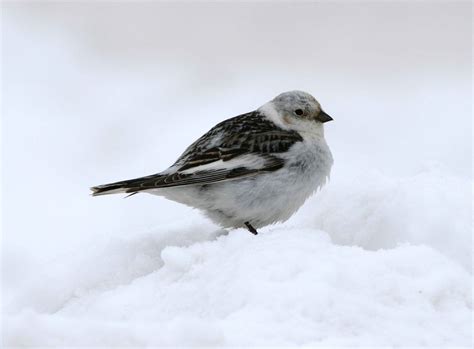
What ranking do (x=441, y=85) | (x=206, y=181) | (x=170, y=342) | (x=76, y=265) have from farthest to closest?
(x=441, y=85) < (x=206, y=181) < (x=76, y=265) < (x=170, y=342)

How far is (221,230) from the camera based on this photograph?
16.9ft

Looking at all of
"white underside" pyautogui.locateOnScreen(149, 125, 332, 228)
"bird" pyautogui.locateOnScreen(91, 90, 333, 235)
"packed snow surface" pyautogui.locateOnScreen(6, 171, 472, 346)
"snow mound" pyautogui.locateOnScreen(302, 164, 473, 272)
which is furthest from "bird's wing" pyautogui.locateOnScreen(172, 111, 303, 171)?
"packed snow surface" pyautogui.locateOnScreen(6, 171, 472, 346)

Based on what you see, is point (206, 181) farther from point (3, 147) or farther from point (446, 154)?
point (3, 147)

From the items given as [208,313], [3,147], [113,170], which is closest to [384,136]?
[113,170]

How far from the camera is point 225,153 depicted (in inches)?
207

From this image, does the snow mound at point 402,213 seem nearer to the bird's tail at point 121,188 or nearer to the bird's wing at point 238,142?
the bird's wing at point 238,142

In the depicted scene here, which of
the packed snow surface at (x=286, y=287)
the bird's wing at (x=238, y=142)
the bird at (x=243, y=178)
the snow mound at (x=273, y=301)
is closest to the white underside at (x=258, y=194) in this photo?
the bird at (x=243, y=178)

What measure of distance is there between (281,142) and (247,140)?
20cm

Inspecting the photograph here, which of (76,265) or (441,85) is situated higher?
(76,265)

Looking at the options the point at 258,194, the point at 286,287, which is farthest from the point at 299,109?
the point at 286,287

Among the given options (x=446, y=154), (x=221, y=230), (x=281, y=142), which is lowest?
(x=446, y=154)

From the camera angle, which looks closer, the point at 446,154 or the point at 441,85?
the point at 446,154

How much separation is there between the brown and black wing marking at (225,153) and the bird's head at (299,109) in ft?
0.42

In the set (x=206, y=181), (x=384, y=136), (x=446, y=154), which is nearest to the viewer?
(x=206, y=181)
